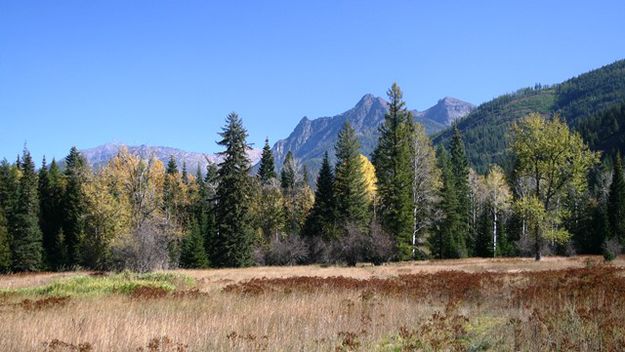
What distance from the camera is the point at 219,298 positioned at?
12609 millimetres

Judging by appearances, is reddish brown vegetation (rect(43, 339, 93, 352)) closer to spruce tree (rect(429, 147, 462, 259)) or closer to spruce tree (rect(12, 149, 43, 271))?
spruce tree (rect(429, 147, 462, 259))

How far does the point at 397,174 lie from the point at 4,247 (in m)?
39.2

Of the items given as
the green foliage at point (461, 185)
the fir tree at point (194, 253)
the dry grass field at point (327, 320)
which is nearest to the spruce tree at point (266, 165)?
the fir tree at point (194, 253)

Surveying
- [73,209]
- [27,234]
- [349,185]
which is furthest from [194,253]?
[27,234]

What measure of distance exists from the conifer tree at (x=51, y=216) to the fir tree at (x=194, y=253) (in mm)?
15262

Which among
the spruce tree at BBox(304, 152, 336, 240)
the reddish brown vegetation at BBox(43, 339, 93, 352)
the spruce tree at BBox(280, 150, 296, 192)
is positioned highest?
the spruce tree at BBox(280, 150, 296, 192)

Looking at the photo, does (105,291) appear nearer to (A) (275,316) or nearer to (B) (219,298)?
(B) (219,298)

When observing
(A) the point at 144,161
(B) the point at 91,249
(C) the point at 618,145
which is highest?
(C) the point at 618,145

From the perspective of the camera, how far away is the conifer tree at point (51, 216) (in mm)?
55906

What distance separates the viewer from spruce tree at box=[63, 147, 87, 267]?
53.9 m

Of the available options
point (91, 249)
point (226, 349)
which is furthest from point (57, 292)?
point (91, 249)

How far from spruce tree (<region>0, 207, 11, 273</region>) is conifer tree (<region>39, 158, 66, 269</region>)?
5062 mm

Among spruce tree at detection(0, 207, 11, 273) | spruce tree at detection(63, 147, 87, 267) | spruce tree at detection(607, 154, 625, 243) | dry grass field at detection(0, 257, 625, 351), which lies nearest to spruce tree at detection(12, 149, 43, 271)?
spruce tree at detection(0, 207, 11, 273)

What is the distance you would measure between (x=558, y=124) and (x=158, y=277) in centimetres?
2479
